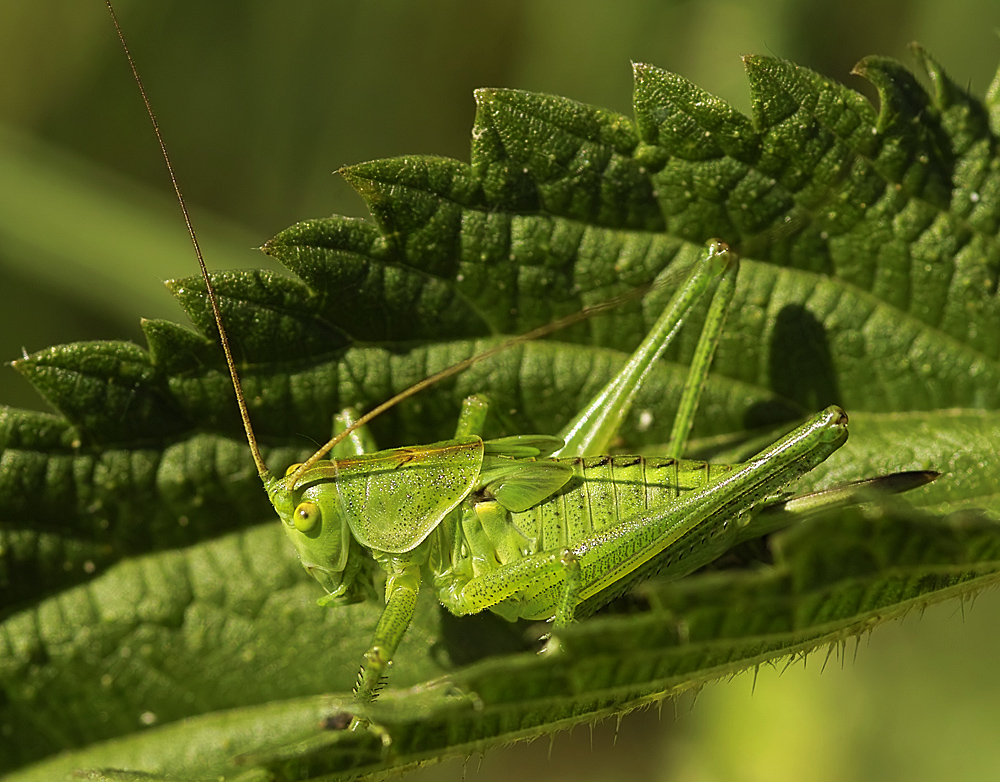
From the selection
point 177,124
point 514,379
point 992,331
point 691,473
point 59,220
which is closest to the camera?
point 691,473

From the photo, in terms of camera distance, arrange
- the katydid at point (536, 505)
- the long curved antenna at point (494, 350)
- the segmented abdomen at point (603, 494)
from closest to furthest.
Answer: the katydid at point (536, 505), the segmented abdomen at point (603, 494), the long curved antenna at point (494, 350)

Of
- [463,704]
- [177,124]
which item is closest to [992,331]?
[463,704]

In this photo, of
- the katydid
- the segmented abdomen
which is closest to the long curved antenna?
the katydid

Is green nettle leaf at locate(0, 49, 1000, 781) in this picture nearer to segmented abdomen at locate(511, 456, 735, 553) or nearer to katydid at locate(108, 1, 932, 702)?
katydid at locate(108, 1, 932, 702)

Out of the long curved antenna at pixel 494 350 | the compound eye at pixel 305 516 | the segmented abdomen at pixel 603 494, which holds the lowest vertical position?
the segmented abdomen at pixel 603 494

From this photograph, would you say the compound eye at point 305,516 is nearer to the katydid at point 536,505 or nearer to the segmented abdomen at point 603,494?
the katydid at point 536,505

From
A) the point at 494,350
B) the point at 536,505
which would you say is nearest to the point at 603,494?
the point at 536,505

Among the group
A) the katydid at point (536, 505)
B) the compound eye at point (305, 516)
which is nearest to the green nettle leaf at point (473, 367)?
the katydid at point (536, 505)

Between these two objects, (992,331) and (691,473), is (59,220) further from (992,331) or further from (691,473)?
(992,331)
